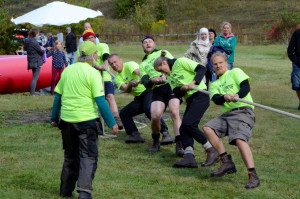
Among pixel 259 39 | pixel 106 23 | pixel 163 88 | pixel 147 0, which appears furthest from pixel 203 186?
pixel 147 0

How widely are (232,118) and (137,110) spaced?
291 cm

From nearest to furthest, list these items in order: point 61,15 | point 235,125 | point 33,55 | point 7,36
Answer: point 235,125 → point 33,55 → point 61,15 → point 7,36

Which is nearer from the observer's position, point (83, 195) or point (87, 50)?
point (83, 195)

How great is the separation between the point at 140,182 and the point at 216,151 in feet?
4.42

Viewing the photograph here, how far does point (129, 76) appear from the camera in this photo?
10.5m

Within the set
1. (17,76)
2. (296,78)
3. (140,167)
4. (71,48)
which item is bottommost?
(17,76)

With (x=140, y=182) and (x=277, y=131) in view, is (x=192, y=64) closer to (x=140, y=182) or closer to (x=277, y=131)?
(x=140, y=182)

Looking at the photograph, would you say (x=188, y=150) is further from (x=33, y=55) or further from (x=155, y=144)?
(x=33, y=55)

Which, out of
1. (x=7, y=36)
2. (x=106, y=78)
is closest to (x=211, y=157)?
(x=106, y=78)

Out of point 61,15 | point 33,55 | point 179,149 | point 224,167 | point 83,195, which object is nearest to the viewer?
point 83,195

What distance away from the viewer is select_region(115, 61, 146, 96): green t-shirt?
10422 mm

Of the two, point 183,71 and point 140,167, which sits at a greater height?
point 183,71

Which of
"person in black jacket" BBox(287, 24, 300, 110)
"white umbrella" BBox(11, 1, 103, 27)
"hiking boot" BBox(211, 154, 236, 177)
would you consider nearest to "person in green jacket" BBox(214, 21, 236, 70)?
"person in black jacket" BBox(287, 24, 300, 110)

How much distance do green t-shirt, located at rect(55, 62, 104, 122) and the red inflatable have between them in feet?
38.0
